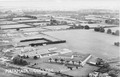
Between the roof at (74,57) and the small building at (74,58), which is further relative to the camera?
the roof at (74,57)

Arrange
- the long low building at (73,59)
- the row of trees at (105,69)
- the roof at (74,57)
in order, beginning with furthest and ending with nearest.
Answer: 1. the roof at (74,57)
2. the long low building at (73,59)
3. the row of trees at (105,69)

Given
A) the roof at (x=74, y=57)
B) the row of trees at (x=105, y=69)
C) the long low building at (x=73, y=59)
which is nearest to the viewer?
the row of trees at (x=105, y=69)

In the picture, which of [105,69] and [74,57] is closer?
[105,69]

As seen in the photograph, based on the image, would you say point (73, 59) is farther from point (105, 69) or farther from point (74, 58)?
point (105, 69)

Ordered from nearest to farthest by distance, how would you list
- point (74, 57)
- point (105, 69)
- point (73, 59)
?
point (105, 69) < point (73, 59) < point (74, 57)

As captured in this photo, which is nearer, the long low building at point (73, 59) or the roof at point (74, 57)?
the long low building at point (73, 59)

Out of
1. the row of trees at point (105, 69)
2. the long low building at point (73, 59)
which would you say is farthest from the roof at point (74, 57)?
the row of trees at point (105, 69)

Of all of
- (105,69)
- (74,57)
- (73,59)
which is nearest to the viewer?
(105,69)

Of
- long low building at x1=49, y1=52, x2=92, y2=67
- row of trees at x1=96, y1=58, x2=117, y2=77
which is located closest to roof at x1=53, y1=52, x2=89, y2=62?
long low building at x1=49, y1=52, x2=92, y2=67

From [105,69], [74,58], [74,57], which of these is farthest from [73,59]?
[105,69]

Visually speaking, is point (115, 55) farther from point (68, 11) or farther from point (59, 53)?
point (68, 11)

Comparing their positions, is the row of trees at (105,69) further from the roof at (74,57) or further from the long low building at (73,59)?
the roof at (74,57)
